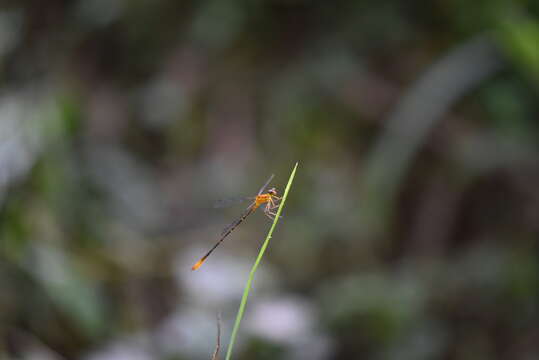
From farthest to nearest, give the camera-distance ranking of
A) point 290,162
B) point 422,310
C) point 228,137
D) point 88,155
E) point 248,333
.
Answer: point 228,137 < point 290,162 < point 88,155 < point 422,310 < point 248,333

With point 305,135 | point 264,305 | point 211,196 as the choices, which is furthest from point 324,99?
point 264,305

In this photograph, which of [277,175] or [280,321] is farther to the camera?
[277,175]

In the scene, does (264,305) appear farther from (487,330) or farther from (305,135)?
(305,135)

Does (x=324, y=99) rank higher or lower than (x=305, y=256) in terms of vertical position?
higher

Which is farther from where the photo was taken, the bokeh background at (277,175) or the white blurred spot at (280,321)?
the bokeh background at (277,175)

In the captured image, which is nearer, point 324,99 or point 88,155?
point 88,155

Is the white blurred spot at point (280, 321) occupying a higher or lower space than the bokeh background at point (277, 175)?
lower

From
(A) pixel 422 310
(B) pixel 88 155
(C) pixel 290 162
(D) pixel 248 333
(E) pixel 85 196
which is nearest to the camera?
(D) pixel 248 333

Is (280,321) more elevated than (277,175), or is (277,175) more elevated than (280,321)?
(277,175)
